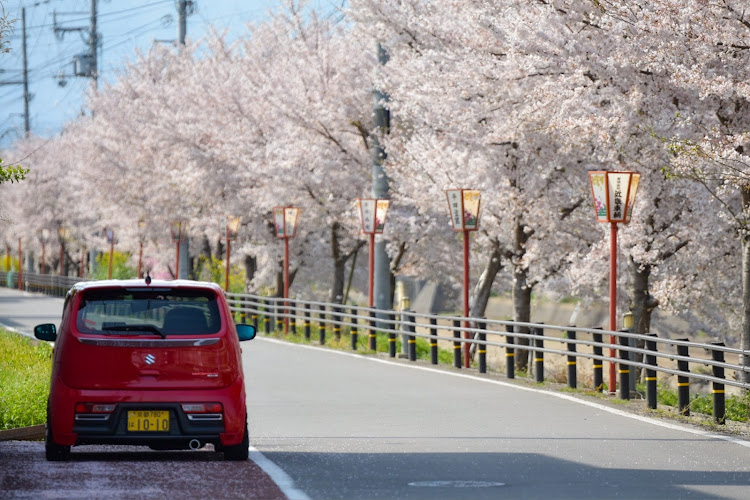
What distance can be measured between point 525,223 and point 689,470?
1963 cm

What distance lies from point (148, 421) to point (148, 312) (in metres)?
0.90

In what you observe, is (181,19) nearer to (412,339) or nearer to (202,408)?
(412,339)

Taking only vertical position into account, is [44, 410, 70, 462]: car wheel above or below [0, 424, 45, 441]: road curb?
above

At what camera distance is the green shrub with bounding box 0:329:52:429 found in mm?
14547

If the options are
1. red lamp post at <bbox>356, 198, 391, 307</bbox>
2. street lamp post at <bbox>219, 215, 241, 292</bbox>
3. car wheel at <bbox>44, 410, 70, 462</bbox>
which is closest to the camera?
car wheel at <bbox>44, 410, 70, 462</bbox>

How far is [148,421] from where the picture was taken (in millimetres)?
11062

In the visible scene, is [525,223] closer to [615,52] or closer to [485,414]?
[615,52]

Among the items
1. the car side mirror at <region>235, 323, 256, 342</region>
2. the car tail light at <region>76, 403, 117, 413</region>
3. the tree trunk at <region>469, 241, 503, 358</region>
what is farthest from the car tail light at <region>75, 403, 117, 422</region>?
the tree trunk at <region>469, 241, 503, 358</region>

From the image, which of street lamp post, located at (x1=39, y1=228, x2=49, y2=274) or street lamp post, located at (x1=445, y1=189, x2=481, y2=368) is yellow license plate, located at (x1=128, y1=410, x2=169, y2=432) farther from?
street lamp post, located at (x1=39, y1=228, x2=49, y2=274)

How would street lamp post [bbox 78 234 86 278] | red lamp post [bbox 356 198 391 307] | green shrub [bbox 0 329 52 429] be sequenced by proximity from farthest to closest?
street lamp post [bbox 78 234 86 278], red lamp post [bbox 356 198 391 307], green shrub [bbox 0 329 52 429]

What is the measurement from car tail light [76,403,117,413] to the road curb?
3087 mm

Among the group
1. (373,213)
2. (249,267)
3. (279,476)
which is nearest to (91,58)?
(249,267)

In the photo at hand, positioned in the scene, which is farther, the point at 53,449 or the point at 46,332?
the point at 46,332

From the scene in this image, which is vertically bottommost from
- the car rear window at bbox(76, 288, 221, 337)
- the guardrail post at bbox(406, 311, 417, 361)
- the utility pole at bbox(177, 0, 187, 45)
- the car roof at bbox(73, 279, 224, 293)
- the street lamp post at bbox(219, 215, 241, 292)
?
the guardrail post at bbox(406, 311, 417, 361)
